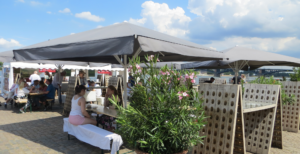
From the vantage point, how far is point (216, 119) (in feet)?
10.7

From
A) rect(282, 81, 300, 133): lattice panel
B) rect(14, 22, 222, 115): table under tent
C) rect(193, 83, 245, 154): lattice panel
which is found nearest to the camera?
rect(14, 22, 222, 115): table under tent

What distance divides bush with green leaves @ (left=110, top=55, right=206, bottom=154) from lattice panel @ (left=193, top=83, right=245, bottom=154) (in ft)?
2.65

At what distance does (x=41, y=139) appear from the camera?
469 centimetres

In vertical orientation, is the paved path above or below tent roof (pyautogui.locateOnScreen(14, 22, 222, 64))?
below

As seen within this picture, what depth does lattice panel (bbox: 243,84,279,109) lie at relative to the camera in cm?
422

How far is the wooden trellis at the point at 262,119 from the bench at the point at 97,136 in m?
2.49

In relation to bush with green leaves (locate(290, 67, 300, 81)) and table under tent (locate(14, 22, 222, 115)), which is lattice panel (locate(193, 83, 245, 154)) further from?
bush with green leaves (locate(290, 67, 300, 81))

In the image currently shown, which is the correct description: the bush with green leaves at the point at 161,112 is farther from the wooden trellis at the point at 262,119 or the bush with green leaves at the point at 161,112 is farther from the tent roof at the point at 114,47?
the wooden trellis at the point at 262,119

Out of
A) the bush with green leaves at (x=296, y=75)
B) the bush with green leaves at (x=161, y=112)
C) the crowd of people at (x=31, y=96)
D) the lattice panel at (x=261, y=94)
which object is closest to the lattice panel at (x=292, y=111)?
the bush with green leaves at (x=296, y=75)

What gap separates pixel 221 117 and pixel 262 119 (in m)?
1.60

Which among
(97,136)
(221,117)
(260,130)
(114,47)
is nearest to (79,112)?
(97,136)

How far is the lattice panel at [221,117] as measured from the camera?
3.10 m

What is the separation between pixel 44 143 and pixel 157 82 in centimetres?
333

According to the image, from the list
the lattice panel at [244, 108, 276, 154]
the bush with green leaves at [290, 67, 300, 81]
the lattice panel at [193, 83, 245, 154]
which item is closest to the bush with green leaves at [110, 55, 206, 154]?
the lattice panel at [193, 83, 245, 154]
